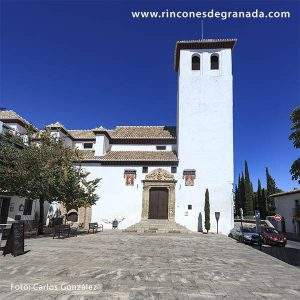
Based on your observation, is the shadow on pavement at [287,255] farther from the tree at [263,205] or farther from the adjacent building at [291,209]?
the tree at [263,205]

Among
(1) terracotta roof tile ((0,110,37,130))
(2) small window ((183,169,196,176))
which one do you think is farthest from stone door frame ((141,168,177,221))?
(1) terracotta roof tile ((0,110,37,130))

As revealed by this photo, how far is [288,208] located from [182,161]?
17.8 meters

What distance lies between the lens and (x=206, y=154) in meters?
29.2

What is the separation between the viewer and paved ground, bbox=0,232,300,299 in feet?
24.1

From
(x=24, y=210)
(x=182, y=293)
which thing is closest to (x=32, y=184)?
(x=24, y=210)

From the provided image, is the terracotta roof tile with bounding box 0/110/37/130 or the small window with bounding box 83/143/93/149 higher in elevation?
the terracotta roof tile with bounding box 0/110/37/130

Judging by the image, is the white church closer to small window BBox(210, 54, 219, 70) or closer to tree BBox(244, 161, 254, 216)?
small window BBox(210, 54, 219, 70)

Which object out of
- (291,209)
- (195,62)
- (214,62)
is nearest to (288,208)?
(291,209)

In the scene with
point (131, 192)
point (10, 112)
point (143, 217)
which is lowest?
point (143, 217)

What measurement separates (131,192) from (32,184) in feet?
39.0

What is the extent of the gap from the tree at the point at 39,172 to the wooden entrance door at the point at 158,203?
9.78m

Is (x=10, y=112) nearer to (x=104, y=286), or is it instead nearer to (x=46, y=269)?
(x=46, y=269)

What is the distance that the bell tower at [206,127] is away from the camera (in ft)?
91.8

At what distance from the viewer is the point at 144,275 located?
929 centimetres
